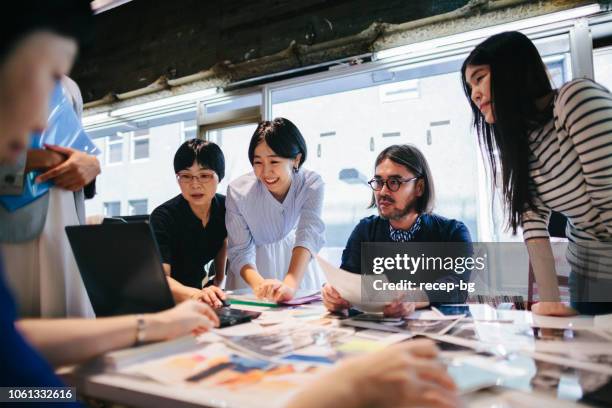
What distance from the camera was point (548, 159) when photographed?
1227 mm

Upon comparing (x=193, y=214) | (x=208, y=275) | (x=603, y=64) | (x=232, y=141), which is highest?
(x=603, y=64)

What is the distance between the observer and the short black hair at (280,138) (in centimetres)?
179

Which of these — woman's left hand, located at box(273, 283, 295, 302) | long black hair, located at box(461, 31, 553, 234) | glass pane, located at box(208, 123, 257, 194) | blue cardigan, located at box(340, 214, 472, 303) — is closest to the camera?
long black hair, located at box(461, 31, 553, 234)

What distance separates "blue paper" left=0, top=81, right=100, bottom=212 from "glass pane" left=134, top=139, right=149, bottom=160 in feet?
29.5

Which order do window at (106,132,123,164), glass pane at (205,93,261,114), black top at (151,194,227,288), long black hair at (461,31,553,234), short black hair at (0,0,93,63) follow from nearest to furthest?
short black hair at (0,0,93,63) → long black hair at (461,31,553,234) → black top at (151,194,227,288) → glass pane at (205,93,261,114) → window at (106,132,123,164)

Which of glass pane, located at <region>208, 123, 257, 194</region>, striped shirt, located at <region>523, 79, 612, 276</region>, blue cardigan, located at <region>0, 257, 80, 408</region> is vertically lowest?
blue cardigan, located at <region>0, 257, 80, 408</region>

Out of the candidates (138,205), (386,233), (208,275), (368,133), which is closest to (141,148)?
(138,205)

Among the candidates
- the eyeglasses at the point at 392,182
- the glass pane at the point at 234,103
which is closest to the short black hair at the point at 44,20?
the eyeglasses at the point at 392,182

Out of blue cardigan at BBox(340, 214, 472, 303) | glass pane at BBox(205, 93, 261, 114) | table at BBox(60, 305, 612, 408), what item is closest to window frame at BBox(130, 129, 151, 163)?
glass pane at BBox(205, 93, 261, 114)

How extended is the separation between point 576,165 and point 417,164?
691mm

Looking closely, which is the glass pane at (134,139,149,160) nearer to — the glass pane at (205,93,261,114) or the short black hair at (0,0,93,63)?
the glass pane at (205,93,261,114)

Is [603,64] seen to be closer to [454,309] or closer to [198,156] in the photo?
[454,309]

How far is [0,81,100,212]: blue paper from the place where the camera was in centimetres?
86

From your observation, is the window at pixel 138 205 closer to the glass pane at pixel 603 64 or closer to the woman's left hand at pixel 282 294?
the woman's left hand at pixel 282 294
